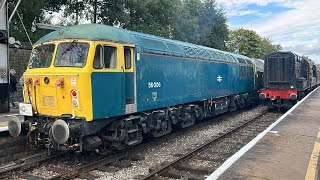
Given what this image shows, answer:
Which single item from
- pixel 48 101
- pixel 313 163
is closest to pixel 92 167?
pixel 48 101

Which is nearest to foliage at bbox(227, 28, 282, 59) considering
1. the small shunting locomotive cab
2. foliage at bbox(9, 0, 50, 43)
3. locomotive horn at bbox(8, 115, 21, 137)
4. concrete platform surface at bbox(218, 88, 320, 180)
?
the small shunting locomotive cab

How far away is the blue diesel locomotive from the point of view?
7492mm

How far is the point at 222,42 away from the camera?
1513 inches

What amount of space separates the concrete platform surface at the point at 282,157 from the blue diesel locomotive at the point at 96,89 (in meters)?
3.32

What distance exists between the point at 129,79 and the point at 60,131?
2.42 metres

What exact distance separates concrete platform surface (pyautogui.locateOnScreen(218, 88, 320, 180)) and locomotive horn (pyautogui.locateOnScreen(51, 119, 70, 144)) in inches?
139

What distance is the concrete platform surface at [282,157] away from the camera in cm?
590

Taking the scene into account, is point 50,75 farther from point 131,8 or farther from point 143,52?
point 131,8

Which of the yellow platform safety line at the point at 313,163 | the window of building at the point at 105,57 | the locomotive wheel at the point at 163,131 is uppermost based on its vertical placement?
the window of building at the point at 105,57

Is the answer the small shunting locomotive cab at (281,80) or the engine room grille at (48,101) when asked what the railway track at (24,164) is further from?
the small shunting locomotive cab at (281,80)

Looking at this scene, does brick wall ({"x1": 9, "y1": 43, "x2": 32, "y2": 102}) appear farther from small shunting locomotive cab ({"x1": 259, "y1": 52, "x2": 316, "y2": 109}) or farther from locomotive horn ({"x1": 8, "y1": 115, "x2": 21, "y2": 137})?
small shunting locomotive cab ({"x1": 259, "y1": 52, "x2": 316, "y2": 109})

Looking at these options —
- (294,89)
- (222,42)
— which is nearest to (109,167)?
(294,89)

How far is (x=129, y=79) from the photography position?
8.77 metres

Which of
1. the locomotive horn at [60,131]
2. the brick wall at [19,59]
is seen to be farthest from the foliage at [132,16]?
the locomotive horn at [60,131]
